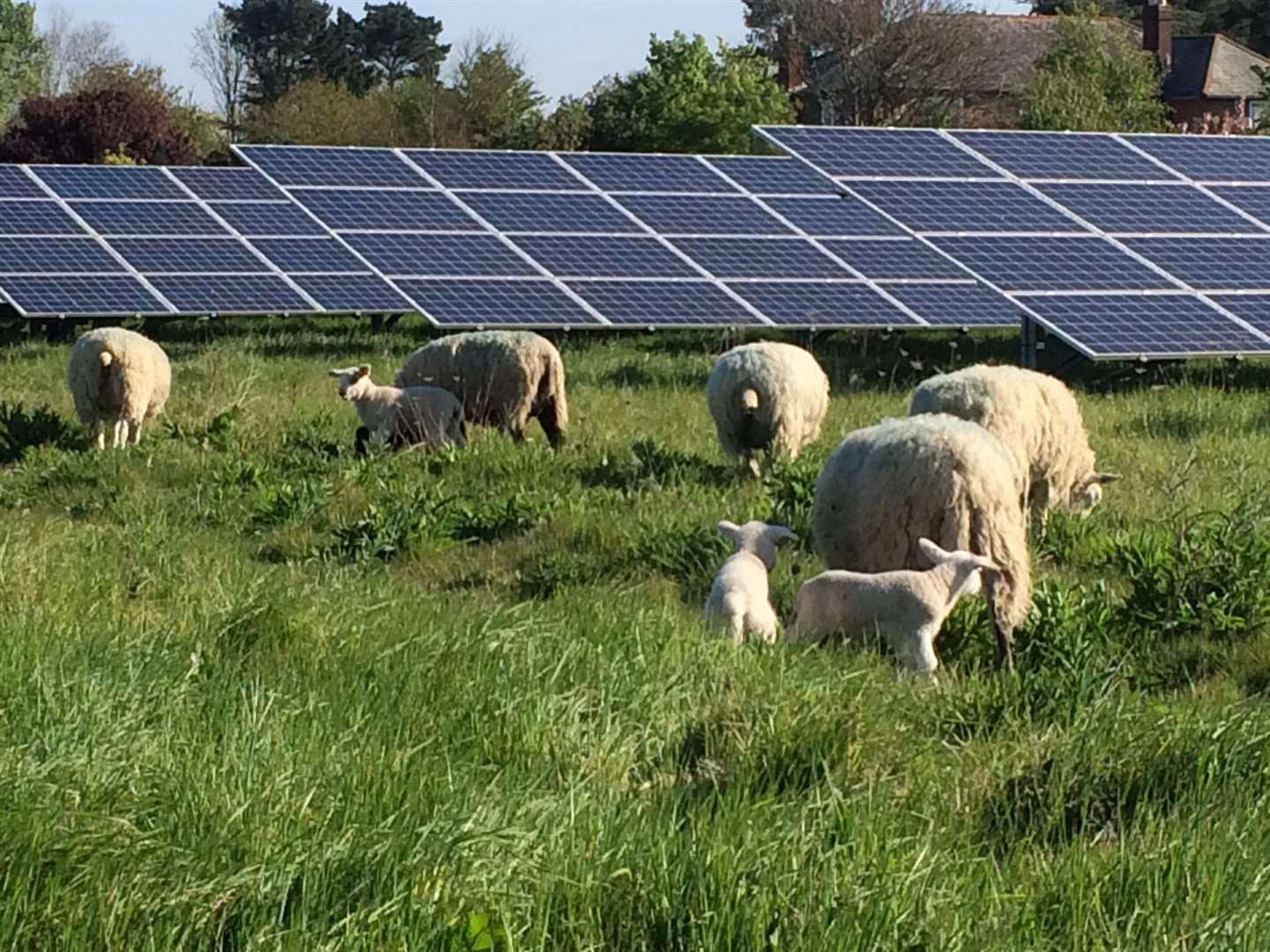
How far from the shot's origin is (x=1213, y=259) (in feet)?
66.0

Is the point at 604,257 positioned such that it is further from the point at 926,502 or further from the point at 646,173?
the point at 926,502

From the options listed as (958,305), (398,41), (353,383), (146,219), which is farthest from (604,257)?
(398,41)

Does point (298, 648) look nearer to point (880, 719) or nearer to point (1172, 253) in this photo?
point (880, 719)

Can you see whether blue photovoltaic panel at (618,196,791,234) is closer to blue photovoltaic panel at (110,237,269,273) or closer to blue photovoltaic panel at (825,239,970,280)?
blue photovoltaic panel at (825,239,970,280)

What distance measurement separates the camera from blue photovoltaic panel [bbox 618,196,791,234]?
2522 centimetres

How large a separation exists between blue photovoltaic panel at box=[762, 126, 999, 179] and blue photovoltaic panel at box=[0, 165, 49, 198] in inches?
398

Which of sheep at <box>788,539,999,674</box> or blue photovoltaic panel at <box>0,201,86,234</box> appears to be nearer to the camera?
sheep at <box>788,539,999,674</box>

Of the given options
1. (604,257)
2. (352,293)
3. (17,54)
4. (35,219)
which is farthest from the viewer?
(17,54)

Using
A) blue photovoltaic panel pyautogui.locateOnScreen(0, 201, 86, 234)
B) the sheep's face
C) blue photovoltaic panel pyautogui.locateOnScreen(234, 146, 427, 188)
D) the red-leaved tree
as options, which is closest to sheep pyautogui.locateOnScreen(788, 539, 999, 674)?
the sheep's face

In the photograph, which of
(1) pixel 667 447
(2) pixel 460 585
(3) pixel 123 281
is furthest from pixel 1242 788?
(3) pixel 123 281

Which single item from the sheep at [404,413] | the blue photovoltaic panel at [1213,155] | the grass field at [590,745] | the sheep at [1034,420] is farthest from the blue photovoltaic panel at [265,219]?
the sheep at [1034,420]

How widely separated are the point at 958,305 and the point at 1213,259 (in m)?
→ 3.68

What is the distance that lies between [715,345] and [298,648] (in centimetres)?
1688

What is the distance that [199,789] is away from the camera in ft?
15.3
